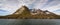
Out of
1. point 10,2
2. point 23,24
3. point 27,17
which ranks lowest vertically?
point 23,24

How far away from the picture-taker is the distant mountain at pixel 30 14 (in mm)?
1333

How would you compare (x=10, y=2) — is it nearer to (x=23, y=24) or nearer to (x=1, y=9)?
(x=1, y=9)

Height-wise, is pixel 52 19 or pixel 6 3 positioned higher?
pixel 6 3

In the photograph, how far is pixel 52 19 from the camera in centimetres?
136

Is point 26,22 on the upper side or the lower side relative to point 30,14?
lower

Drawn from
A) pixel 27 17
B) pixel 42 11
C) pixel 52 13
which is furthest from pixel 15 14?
pixel 52 13

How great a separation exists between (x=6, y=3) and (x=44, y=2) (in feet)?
1.98

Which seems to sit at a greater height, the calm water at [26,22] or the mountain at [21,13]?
the mountain at [21,13]

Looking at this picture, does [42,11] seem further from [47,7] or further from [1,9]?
[1,9]

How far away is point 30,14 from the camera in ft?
4.45

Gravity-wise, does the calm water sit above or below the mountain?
below

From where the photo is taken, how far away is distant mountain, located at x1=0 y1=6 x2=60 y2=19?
52.5 inches

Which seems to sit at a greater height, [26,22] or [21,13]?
[21,13]

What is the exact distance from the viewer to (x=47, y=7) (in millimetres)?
1343
